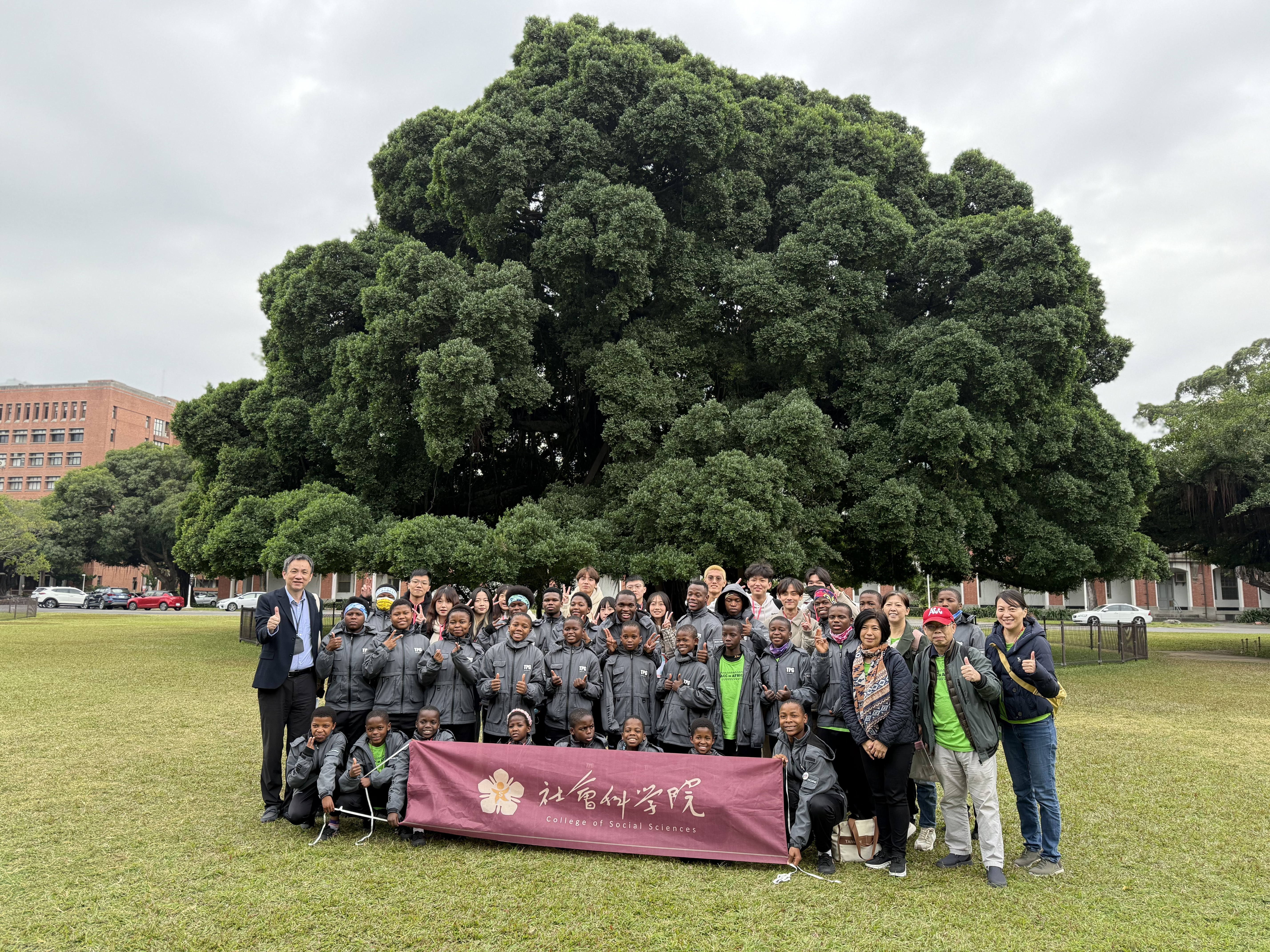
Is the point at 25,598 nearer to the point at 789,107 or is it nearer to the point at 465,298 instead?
the point at 465,298

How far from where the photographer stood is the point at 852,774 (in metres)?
5.54

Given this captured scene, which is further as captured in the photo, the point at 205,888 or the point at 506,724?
the point at 506,724

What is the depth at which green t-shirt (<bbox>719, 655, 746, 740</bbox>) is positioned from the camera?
237 inches

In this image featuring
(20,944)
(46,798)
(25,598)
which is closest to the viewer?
(20,944)

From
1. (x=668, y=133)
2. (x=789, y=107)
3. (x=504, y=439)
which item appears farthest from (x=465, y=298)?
(x=789, y=107)

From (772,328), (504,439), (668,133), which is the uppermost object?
(668,133)

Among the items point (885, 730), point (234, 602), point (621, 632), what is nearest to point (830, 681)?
point (885, 730)

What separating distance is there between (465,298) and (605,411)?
3.34m

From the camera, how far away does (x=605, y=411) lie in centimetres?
1539

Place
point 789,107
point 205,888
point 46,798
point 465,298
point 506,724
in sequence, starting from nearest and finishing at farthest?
point 205,888
point 506,724
point 46,798
point 465,298
point 789,107

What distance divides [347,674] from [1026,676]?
496 centimetres

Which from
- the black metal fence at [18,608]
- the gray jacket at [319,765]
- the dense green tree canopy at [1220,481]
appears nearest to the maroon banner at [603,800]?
Result: the gray jacket at [319,765]

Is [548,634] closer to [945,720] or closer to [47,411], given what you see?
[945,720]

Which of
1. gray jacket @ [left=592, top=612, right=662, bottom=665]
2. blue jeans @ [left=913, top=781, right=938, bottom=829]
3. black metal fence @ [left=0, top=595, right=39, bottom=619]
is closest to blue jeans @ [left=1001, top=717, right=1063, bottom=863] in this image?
blue jeans @ [left=913, top=781, right=938, bottom=829]
